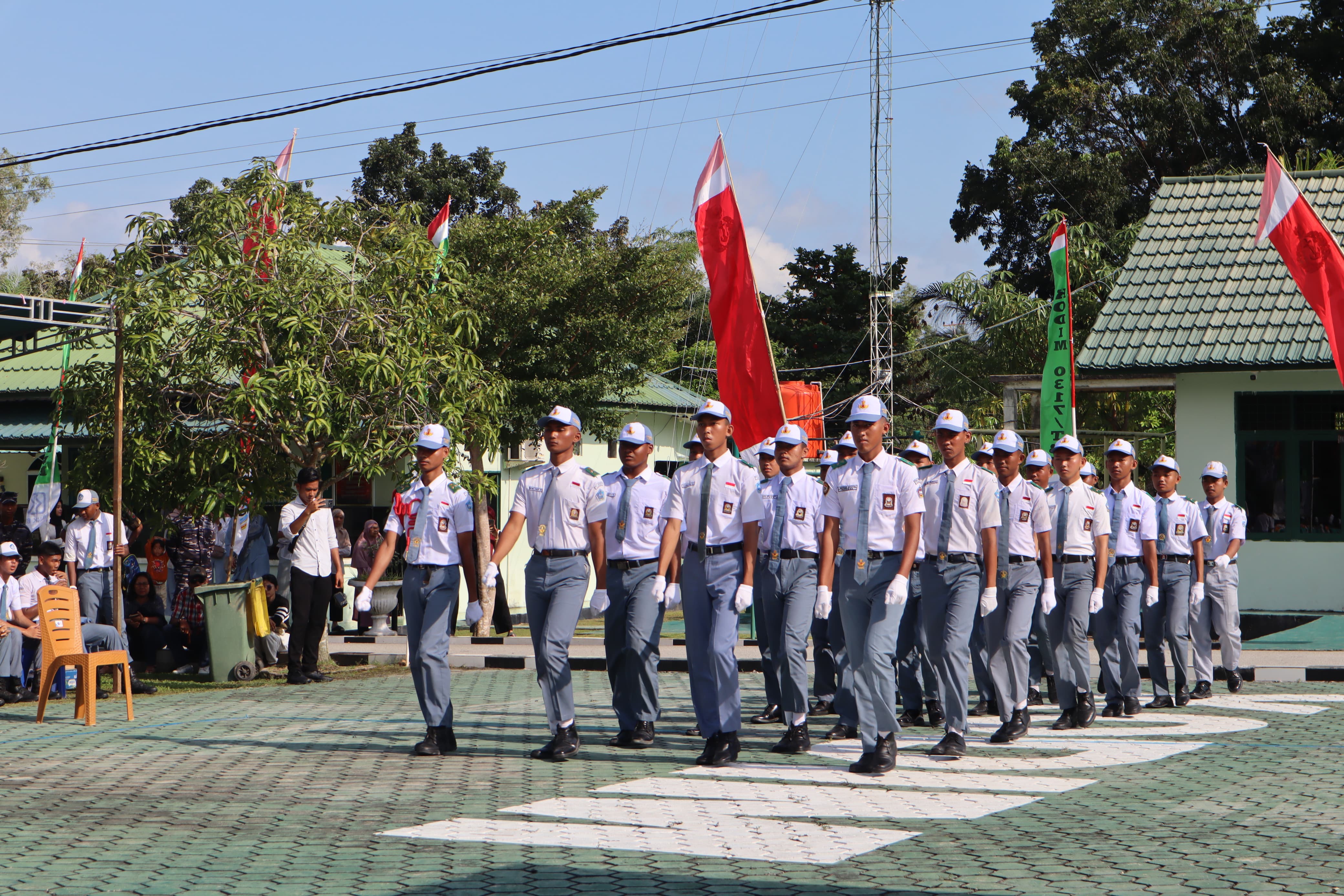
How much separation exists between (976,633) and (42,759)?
6915mm

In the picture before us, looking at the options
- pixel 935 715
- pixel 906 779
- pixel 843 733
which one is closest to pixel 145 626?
pixel 843 733

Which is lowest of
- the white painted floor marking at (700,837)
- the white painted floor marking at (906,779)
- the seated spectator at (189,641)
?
the white painted floor marking at (906,779)

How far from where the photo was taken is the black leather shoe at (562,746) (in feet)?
30.3

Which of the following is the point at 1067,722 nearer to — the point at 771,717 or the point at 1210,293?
the point at 771,717

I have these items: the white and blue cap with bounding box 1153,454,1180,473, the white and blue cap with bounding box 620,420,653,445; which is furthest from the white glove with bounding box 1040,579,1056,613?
the white and blue cap with bounding box 620,420,653,445

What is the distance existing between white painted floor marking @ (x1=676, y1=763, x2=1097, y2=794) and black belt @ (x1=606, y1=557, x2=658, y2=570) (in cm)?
145

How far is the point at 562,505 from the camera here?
374 inches

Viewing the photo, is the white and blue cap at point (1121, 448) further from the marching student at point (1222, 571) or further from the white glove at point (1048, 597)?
the white glove at point (1048, 597)

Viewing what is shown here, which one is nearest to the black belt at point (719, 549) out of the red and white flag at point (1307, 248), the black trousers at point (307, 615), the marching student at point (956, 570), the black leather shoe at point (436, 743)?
the marching student at point (956, 570)

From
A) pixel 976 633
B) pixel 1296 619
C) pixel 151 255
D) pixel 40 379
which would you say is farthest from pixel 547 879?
pixel 40 379

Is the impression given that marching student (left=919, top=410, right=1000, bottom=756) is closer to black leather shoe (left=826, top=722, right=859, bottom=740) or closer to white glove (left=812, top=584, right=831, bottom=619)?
white glove (left=812, top=584, right=831, bottom=619)

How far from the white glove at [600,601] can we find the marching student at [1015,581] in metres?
2.59

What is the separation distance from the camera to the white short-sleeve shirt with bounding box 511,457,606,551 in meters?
9.46

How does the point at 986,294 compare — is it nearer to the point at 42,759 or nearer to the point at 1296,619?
the point at 1296,619
